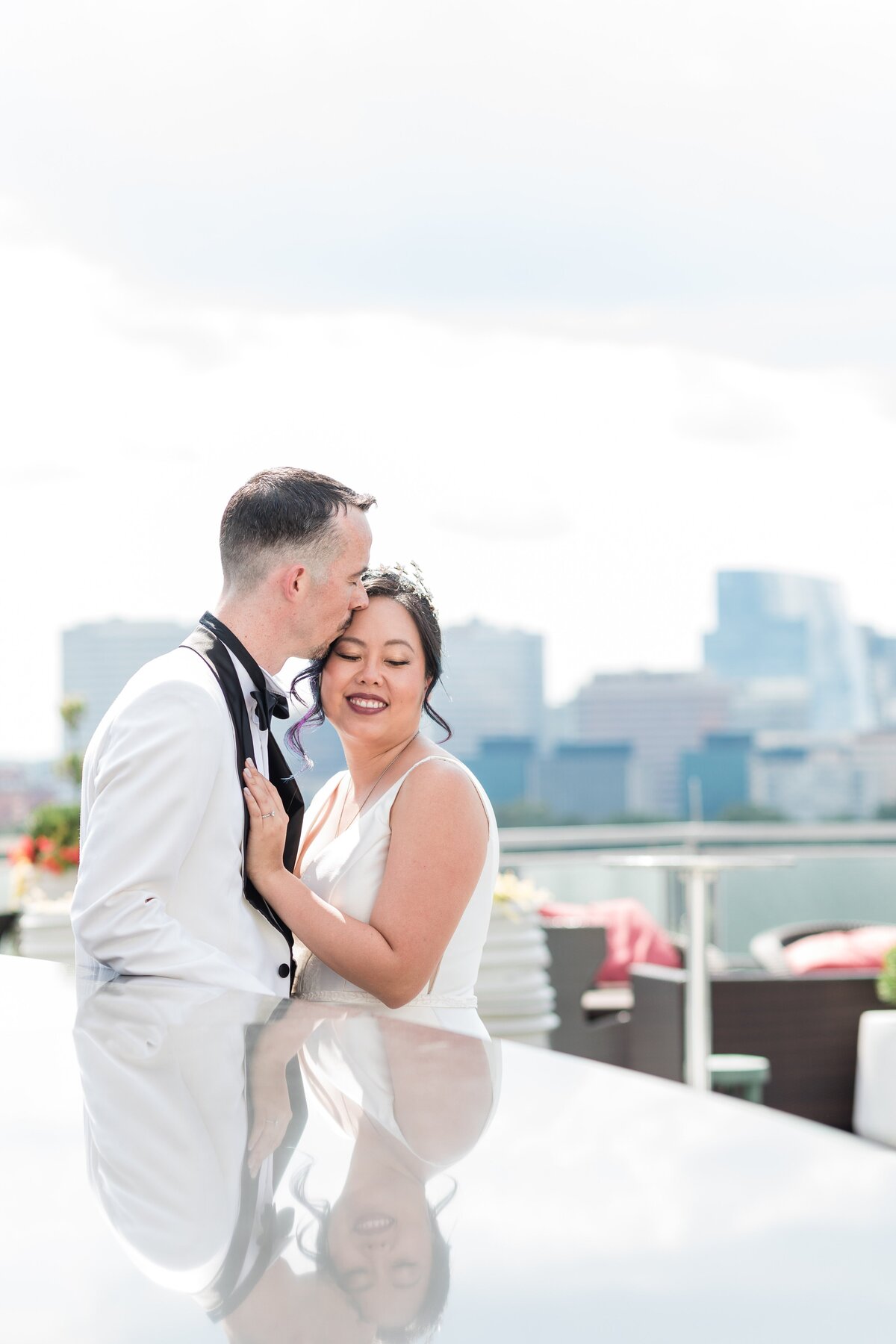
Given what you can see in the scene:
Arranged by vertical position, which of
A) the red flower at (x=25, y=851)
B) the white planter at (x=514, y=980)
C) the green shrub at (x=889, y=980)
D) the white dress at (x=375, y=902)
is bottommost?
the green shrub at (x=889, y=980)

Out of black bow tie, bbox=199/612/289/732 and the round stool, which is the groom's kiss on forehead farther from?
the round stool

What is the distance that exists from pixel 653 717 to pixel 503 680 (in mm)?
4328

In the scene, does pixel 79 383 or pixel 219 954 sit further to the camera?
pixel 79 383

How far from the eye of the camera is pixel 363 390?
81.9 ft

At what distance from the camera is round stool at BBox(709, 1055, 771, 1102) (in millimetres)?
4992

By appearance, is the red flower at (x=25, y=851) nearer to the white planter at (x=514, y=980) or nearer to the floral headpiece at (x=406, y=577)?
the white planter at (x=514, y=980)

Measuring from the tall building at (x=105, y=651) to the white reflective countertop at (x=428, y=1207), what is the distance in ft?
50.9

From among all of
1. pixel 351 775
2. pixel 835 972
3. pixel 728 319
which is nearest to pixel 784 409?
pixel 728 319

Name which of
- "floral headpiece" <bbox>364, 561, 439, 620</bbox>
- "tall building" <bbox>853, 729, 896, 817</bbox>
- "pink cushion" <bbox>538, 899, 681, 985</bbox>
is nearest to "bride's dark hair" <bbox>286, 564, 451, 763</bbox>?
"floral headpiece" <bbox>364, 561, 439, 620</bbox>

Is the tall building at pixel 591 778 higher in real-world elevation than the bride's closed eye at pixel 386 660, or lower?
lower

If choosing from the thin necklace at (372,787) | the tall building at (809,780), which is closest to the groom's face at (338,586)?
the thin necklace at (372,787)

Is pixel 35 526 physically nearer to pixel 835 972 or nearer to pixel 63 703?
pixel 63 703

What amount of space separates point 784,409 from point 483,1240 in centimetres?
3039

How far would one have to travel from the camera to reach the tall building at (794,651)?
31.3m
